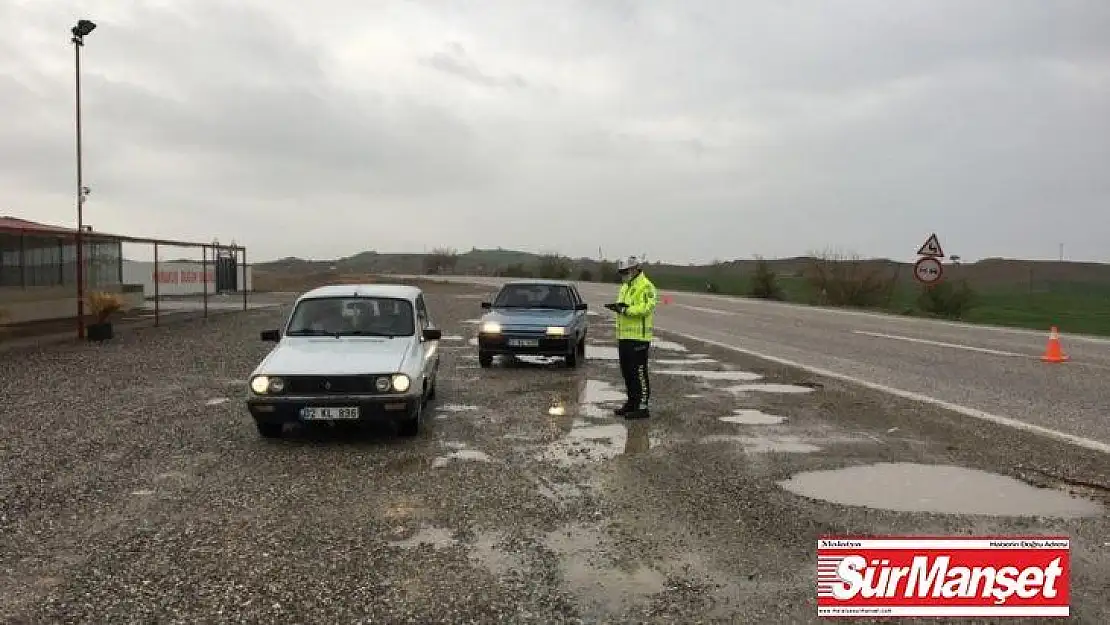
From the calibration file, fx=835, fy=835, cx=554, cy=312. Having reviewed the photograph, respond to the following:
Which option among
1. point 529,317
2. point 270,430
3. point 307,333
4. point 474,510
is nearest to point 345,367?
point 270,430

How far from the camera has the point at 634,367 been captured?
9891 millimetres

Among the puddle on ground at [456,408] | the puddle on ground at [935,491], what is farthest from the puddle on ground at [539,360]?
the puddle on ground at [935,491]

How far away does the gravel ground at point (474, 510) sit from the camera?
4340mm

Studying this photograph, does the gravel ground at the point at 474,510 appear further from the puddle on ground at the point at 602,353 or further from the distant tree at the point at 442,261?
the distant tree at the point at 442,261

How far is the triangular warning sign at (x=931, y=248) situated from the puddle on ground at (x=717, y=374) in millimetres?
19998

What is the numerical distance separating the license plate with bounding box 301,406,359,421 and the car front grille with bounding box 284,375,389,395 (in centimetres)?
16

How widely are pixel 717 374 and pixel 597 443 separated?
20.3ft

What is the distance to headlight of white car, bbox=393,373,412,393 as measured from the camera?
323 inches

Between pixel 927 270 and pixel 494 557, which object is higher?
pixel 927 270

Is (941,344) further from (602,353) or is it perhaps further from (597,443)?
(597,443)

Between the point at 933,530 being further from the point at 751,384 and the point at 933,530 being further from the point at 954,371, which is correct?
the point at 954,371

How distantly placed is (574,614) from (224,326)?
2217 centimetres

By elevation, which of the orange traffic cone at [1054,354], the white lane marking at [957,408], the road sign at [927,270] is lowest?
the white lane marking at [957,408]

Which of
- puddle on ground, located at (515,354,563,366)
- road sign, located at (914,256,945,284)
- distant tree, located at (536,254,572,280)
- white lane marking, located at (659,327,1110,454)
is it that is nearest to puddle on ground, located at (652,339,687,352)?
white lane marking, located at (659,327,1110,454)
